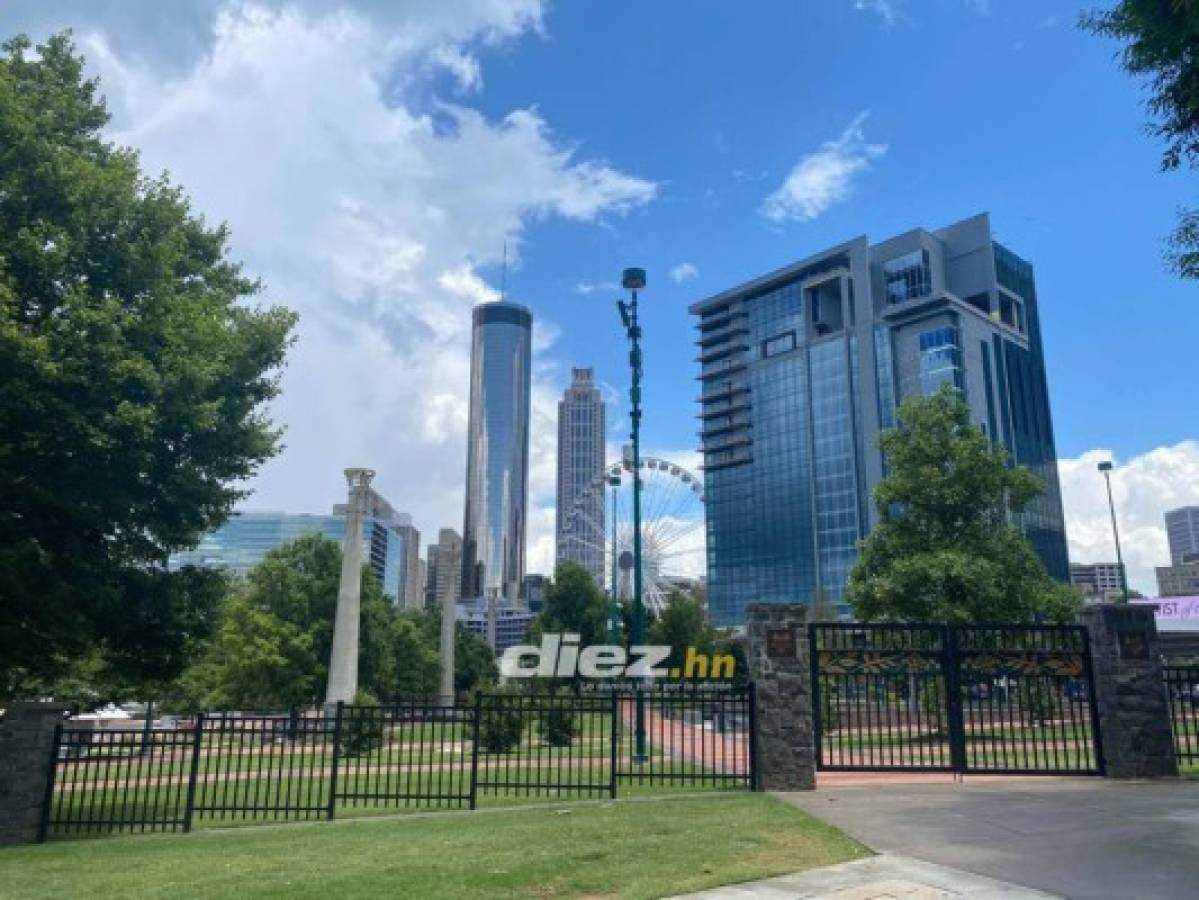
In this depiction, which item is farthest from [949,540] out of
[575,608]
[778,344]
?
[778,344]

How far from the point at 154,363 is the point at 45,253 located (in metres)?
2.35

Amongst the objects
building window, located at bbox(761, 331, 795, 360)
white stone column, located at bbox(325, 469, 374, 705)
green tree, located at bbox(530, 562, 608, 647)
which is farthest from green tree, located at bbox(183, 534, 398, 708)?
building window, located at bbox(761, 331, 795, 360)

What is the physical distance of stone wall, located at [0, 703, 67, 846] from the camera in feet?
41.4

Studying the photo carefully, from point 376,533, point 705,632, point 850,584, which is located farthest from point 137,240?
point 376,533

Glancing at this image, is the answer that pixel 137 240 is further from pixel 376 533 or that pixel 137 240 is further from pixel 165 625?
pixel 376 533

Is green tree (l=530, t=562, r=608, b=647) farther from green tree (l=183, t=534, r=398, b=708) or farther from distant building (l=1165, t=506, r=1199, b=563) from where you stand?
distant building (l=1165, t=506, r=1199, b=563)

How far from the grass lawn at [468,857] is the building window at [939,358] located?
9942 cm

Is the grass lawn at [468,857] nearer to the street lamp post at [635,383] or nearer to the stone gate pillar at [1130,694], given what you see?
the stone gate pillar at [1130,694]

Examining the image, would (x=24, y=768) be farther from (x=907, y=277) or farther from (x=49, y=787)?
(x=907, y=277)

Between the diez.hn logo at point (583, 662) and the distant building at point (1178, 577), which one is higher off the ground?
the distant building at point (1178, 577)

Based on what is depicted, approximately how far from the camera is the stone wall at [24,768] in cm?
1261

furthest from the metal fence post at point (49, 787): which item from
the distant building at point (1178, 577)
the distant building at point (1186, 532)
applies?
the distant building at point (1186, 532)

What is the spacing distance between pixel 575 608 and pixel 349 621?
78.7 feet

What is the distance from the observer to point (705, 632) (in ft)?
208
